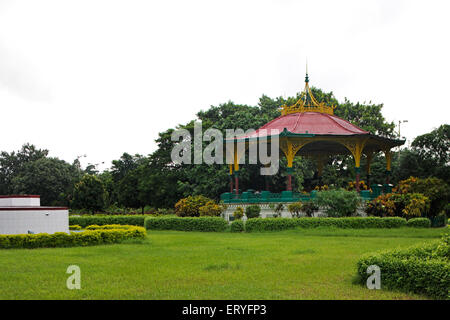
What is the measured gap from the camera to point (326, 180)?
36.3 metres

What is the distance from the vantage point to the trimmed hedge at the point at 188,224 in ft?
75.2

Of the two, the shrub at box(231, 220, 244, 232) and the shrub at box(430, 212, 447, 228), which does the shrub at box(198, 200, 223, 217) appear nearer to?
the shrub at box(231, 220, 244, 232)

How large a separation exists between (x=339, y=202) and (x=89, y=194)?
23.5m

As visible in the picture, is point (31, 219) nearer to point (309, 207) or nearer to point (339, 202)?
point (309, 207)

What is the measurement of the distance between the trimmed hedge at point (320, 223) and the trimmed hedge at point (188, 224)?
1.88 metres

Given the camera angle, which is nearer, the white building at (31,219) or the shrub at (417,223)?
the white building at (31,219)

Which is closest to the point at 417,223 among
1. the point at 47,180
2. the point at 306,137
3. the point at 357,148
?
the point at 357,148

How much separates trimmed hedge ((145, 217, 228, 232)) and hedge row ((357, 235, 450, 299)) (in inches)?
578

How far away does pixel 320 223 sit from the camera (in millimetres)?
20562

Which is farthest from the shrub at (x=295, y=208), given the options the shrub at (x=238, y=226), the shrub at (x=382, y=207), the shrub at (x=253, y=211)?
the shrub at (x=382, y=207)

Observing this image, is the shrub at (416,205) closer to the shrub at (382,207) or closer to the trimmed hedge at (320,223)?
the shrub at (382,207)

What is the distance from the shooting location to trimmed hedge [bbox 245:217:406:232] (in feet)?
65.6

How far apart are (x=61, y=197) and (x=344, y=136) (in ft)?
112
